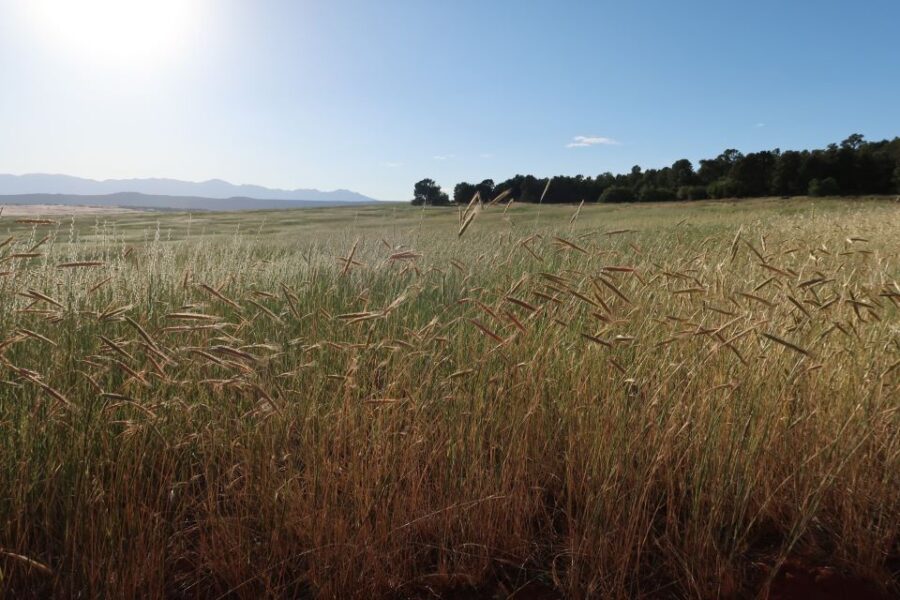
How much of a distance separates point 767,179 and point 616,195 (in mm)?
9413

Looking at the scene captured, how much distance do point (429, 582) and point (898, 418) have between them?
2011 mm

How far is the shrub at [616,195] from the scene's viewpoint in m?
39.3

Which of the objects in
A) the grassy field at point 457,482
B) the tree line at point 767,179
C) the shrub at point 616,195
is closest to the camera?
the grassy field at point 457,482

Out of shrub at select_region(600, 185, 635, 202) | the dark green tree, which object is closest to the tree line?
shrub at select_region(600, 185, 635, 202)

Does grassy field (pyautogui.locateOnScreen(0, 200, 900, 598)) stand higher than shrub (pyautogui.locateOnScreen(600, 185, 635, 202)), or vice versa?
shrub (pyautogui.locateOnScreen(600, 185, 635, 202))

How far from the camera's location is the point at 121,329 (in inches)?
119

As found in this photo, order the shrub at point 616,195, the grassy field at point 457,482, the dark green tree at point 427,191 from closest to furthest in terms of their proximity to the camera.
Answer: the grassy field at point 457,482, the dark green tree at point 427,191, the shrub at point 616,195

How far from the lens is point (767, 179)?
37.7 meters

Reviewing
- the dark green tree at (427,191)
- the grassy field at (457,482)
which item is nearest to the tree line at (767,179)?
the dark green tree at (427,191)

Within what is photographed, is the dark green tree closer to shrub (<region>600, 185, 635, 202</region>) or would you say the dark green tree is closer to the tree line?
the tree line

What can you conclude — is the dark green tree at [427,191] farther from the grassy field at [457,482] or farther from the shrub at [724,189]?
the shrub at [724,189]

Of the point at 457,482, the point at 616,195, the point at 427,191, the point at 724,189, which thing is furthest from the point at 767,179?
the point at 457,482

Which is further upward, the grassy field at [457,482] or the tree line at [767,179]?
the tree line at [767,179]

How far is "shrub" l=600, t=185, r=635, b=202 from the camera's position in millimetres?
39344
